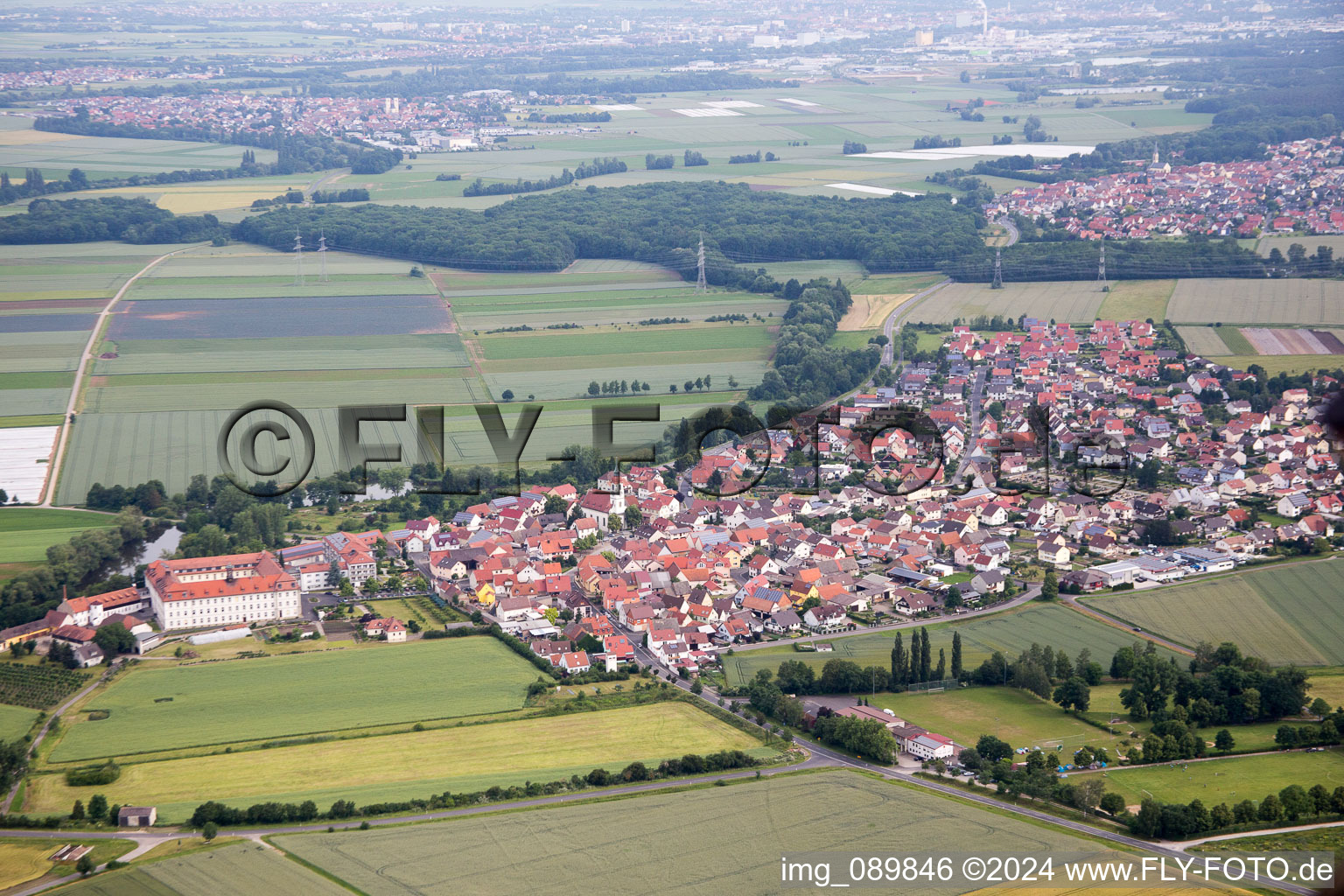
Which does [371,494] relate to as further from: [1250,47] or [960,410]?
[1250,47]

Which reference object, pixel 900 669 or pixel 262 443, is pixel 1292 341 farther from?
pixel 262 443

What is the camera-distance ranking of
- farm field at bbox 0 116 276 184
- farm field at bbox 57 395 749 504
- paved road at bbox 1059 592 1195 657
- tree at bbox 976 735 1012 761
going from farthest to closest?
farm field at bbox 0 116 276 184
farm field at bbox 57 395 749 504
paved road at bbox 1059 592 1195 657
tree at bbox 976 735 1012 761

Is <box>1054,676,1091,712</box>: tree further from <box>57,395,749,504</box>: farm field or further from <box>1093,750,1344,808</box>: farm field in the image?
<box>57,395,749,504</box>: farm field

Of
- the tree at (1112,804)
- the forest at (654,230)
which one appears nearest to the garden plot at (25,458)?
the tree at (1112,804)

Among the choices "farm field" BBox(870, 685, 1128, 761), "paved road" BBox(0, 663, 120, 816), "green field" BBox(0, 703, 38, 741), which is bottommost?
"farm field" BBox(870, 685, 1128, 761)

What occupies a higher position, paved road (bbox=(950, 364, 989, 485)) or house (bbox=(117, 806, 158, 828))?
paved road (bbox=(950, 364, 989, 485))

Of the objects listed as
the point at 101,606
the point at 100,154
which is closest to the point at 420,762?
the point at 101,606

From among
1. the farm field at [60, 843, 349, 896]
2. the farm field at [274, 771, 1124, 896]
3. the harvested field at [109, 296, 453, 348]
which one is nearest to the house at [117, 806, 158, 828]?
the farm field at [60, 843, 349, 896]
